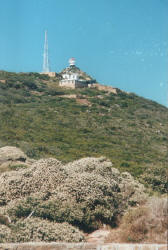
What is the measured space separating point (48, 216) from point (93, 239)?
5.13 ft

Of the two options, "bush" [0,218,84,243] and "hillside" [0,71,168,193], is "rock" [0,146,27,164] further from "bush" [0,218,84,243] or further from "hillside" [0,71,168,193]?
"bush" [0,218,84,243]

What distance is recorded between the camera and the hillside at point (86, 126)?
25516 mm

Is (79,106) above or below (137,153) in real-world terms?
above

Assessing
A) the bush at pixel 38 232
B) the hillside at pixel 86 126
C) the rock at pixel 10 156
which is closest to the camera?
the bush at pixel 38 232

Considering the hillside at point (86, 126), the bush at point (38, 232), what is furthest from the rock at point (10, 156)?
the bush at point (38, 232)

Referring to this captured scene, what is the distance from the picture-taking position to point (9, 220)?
10.1 meters

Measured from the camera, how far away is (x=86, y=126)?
135 ft

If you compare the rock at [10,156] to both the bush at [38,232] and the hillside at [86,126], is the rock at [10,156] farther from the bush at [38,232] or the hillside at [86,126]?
the bush at [38,232]

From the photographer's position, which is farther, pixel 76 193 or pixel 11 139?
pixel 11 139

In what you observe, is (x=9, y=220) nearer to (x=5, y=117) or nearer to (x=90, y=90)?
(x=5, y=117)

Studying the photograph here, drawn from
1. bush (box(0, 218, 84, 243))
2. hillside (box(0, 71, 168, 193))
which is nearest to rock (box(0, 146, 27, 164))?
hillside (box(0, 71, 168, 193))

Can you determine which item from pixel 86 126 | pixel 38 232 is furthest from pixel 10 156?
pixel 86 126

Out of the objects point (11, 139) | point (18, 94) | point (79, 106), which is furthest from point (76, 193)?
point (18, 94)

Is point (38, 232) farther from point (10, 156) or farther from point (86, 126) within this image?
point (86, 126)
